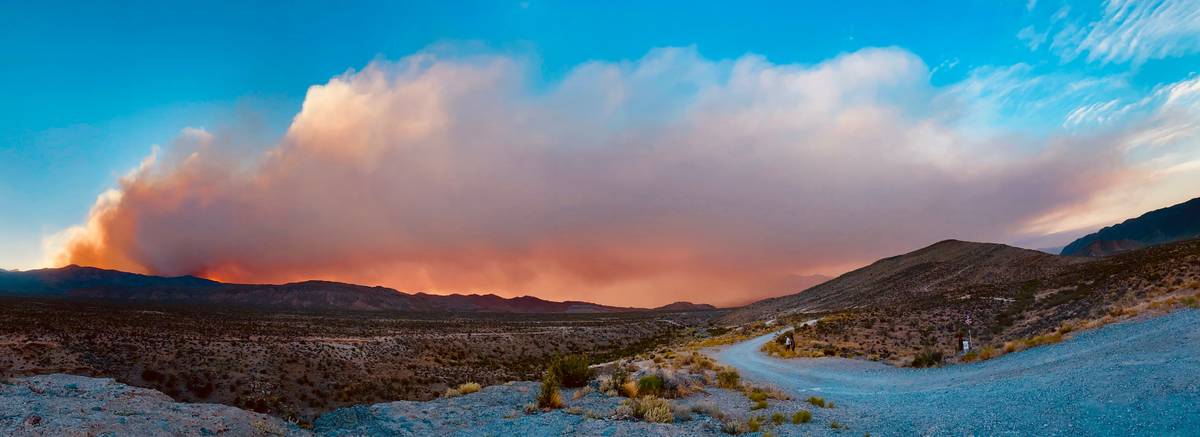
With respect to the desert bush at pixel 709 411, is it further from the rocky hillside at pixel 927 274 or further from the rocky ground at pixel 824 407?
the rocky hillside at pixel 927 274

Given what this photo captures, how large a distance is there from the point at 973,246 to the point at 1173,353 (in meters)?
116

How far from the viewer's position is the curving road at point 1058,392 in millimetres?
9898

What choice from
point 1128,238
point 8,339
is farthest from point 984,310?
point 1128,238

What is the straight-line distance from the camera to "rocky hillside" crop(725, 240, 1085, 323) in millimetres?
73812

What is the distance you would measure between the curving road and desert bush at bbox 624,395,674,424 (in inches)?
174

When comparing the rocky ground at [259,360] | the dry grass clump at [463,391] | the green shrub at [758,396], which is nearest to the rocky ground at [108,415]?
the dry grass clump at [463,391]

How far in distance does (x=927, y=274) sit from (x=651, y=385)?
96.5m

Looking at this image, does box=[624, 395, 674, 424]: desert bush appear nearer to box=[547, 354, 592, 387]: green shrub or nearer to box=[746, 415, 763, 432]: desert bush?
box=[746, 415, 763, 432]: desert bush

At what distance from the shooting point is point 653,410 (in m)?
14.7

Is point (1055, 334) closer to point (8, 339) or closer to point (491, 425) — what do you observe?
point (491, 425)

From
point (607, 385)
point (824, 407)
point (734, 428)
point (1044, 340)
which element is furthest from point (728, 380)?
point (1044, 340)

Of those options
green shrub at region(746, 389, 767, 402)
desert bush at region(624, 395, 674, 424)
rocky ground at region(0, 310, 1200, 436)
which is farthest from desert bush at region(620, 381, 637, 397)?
green shrub at region(746, 389, 767, 402)

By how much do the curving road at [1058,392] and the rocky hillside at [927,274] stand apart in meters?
55.0

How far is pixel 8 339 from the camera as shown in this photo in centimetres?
3625
